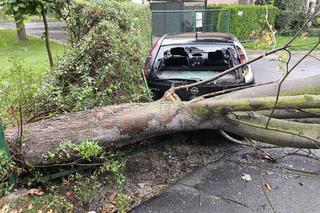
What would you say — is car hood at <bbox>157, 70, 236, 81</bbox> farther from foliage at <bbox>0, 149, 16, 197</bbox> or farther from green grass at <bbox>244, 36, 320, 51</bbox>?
foliage at <bbox>0, 149, 16, 197</bbox>

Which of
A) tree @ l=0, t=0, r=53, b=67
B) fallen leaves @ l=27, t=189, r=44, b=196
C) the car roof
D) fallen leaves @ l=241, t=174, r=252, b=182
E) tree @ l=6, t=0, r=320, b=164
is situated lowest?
fallen leaves @ l=241, t=174, r=252, b=182

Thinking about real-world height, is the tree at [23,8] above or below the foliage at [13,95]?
above

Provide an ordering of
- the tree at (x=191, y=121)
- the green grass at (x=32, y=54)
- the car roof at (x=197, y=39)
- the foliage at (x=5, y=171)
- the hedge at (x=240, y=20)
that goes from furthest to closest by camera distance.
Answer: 1. the hedge at (x=240, y=20)
2. the green grass at (x=32, y=54)
3. the car roof at (x=197, y=39)
4. the tree at (x=191, y=121)
5. the foliage at (x=5, y=171)

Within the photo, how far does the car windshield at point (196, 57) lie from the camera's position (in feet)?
19.6

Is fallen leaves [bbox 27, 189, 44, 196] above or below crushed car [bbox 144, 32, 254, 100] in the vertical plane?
below

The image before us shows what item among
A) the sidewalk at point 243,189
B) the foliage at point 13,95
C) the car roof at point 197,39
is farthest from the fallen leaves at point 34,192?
the car roof at point 197,39

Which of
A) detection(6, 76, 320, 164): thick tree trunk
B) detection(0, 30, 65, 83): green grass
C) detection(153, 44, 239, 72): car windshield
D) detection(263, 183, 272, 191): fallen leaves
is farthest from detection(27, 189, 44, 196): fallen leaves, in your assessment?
detection(0, 30, 65, 83): green grass

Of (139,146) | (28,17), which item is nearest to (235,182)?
(139,146)

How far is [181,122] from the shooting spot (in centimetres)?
412

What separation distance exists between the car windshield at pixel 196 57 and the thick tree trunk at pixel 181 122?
1742 mm

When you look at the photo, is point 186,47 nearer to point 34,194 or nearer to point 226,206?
point 226,206

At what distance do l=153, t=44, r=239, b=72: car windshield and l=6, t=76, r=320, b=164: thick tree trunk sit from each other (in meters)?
1.74

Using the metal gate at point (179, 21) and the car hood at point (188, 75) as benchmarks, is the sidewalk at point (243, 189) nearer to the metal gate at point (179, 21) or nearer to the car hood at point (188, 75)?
the car hood at point (188, 75)

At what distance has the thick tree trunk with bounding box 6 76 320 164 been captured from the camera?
3732mm
